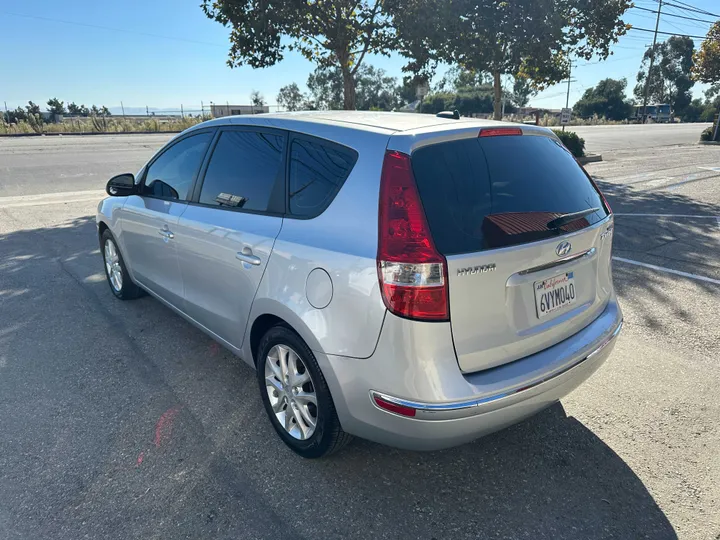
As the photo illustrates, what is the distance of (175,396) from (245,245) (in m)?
1.23

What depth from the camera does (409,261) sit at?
2.03 meters

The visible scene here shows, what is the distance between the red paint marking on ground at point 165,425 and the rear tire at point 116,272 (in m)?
2.00

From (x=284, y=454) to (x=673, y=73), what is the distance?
97774mm

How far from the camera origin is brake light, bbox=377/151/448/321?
2021 mm

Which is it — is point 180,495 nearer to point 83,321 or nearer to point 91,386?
point 91,386

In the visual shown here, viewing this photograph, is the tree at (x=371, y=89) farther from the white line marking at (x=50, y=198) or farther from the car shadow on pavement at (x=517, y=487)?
the car shadow on pavement at (x=517, y=487)

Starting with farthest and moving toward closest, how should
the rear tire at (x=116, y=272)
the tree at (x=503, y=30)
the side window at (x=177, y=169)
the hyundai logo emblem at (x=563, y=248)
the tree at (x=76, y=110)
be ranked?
the tree at (x=76, y=110), the tree at (x=503, y=30), the rear tire at (x=116, y=272), the side window at (x=177, y=169), the hyundai logo emblem at (x=563, y=248)

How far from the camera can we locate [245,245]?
2775 millimetres

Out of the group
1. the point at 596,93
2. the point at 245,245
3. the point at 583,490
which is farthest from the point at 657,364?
the point at 596,93

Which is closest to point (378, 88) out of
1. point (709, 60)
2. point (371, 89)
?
point (371, 89)

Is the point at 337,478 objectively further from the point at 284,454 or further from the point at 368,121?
the point at 368,121

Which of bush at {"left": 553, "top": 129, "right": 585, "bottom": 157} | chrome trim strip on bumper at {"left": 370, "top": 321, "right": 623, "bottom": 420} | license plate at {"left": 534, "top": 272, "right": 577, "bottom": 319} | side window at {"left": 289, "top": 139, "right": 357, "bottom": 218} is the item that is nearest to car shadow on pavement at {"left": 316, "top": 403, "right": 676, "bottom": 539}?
chrome trim strip on bumper at {"left": 370, "top": 321, "right": 623, "bottom": 420}

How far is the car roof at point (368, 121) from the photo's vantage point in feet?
7.84

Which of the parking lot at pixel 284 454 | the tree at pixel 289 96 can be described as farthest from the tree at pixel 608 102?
the parking lot at pixel 284 454
